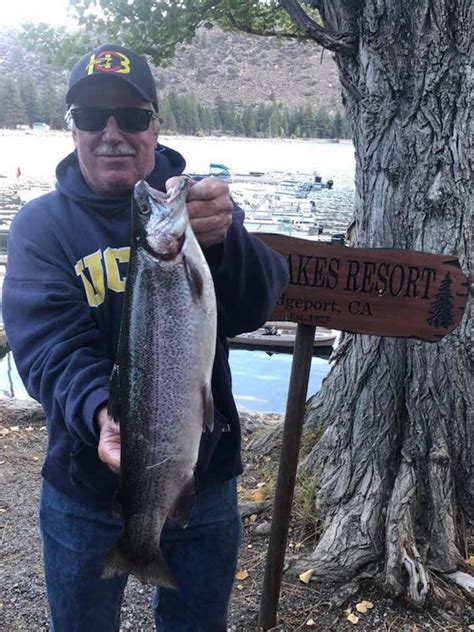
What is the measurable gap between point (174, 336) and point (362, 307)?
5.01 ft

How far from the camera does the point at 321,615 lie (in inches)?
141

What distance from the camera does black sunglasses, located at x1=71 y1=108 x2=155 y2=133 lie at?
84.7 inches

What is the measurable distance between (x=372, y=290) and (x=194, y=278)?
1522 millimetres

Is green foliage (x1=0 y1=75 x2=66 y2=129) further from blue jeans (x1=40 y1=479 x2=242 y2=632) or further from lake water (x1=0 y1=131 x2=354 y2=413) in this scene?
blue jeans (x1=40 y1=479 x2=242 y2=632)

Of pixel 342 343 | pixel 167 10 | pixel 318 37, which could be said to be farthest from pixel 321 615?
pixel 167 10

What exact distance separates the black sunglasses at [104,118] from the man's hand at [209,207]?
1.31ft

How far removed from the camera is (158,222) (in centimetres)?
175

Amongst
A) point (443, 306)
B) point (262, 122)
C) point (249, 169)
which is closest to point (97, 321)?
point (443, 306)

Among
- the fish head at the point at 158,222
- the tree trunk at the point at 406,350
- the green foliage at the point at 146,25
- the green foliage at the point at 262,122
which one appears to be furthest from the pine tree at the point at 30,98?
the fish head at the point at 158,222

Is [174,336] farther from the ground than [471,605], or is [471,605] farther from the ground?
[174,336]

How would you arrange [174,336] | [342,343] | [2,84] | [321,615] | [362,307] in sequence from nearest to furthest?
[174,336] < [362,307] < [321,615] < [342,343] < [2,84]

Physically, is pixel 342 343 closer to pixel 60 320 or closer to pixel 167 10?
pixel 60 320

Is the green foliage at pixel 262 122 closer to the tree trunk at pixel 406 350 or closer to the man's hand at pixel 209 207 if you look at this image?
the tree trunk at pixel 406 350

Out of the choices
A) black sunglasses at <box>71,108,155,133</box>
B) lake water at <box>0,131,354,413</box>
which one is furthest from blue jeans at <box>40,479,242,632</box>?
lake water at <box>0,131,354,413</box>
